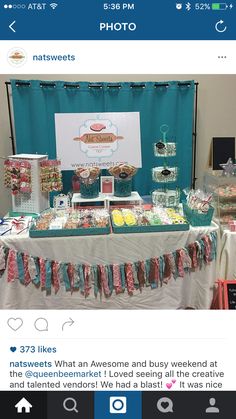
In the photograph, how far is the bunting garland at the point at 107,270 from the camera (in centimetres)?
202

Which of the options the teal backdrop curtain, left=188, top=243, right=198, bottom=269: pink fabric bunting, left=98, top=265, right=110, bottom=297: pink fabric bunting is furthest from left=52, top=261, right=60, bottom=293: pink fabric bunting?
the teal backdrop curtain

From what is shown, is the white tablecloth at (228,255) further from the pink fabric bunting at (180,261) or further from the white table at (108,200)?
the white table at (108,200)

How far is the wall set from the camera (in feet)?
9.73

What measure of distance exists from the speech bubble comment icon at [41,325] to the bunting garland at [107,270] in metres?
1.42

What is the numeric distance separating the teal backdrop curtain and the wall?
0.62 ft

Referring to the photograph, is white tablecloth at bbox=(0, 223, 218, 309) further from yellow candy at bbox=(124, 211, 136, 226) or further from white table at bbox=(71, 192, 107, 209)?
white table at bbox=(71, 192, 107, 209)

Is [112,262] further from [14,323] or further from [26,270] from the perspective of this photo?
[14,323]

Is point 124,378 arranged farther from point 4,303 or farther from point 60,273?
point 4,303

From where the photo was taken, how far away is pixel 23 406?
24.0 inches

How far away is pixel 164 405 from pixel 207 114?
2.95m

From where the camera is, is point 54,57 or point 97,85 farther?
point 97,85
